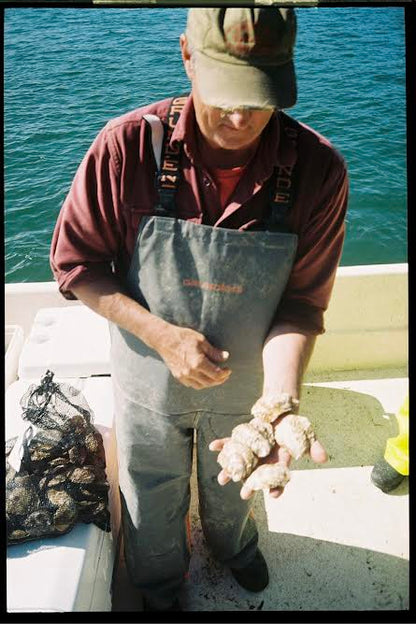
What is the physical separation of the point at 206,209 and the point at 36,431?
3.79 feet

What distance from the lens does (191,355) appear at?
167 cm

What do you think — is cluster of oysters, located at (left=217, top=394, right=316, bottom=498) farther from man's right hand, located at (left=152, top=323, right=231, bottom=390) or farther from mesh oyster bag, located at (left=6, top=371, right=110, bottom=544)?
mesh oyster bag, located at (left=6, top=371, right=110, bottom=544)

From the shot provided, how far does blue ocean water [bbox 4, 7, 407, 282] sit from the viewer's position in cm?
811

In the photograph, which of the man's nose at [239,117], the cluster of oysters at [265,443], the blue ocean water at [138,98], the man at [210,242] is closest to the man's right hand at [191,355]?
the man at [210,242]

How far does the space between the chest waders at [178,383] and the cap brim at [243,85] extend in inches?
7.4

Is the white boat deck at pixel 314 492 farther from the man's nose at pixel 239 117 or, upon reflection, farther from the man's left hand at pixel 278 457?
the man's nose at pixel 239 117

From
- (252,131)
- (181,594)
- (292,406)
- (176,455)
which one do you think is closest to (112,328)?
(176,455)

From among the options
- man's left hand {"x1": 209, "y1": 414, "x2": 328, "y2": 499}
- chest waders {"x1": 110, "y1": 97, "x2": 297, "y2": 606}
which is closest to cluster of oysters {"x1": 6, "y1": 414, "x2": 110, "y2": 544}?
chest waders {"x1": 110, "y1": 97, "x2": 297, "y2": 606}

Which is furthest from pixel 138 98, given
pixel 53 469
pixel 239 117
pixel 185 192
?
pixel 239 117

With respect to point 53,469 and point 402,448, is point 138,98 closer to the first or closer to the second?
point 402,448

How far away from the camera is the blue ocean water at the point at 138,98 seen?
8.11 meters

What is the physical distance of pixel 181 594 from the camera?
2396mm

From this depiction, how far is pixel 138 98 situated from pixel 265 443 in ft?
31.0

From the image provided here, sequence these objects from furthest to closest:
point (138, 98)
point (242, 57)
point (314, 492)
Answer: point (138, 98) < point (314, 492) < point (242, 57)
